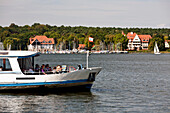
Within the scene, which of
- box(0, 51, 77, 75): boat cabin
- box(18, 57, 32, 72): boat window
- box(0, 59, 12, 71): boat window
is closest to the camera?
box(0, 51, 77, 75): boat cabin

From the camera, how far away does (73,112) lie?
25.6m

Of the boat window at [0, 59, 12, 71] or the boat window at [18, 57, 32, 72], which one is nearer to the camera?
the boat window at [0, 59, 12, 71]

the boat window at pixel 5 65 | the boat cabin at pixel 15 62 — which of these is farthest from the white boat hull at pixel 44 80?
the boat window at pixel 5 65

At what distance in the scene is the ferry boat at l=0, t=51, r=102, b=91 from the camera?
103ft

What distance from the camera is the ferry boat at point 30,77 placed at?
103ft

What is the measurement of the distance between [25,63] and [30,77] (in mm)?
1770

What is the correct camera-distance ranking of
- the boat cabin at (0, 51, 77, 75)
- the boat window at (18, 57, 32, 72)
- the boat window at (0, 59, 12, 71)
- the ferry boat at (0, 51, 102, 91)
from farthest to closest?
the boat window at (18, 57, 32, 72) < the boat window at (0, 59, 12, 71) < the boat cabin at (0, 51, 77, 75) < the ferry boat at (0, 51, 102, 91)

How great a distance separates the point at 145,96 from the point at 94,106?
6048 mm

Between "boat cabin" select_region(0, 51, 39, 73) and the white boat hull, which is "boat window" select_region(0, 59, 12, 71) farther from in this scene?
the white boat hull

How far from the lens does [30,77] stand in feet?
103

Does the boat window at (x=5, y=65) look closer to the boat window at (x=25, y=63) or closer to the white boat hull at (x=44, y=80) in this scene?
the white boat hull at (x=44, y=80)

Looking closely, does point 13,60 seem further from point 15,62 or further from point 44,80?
point 44,80

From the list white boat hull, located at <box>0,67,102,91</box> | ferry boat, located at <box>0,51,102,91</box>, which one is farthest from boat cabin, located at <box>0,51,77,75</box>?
white boat hull, located at <box>0,67,102,91</box>

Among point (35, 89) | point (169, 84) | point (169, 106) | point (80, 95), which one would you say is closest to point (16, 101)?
point (35, 89)
